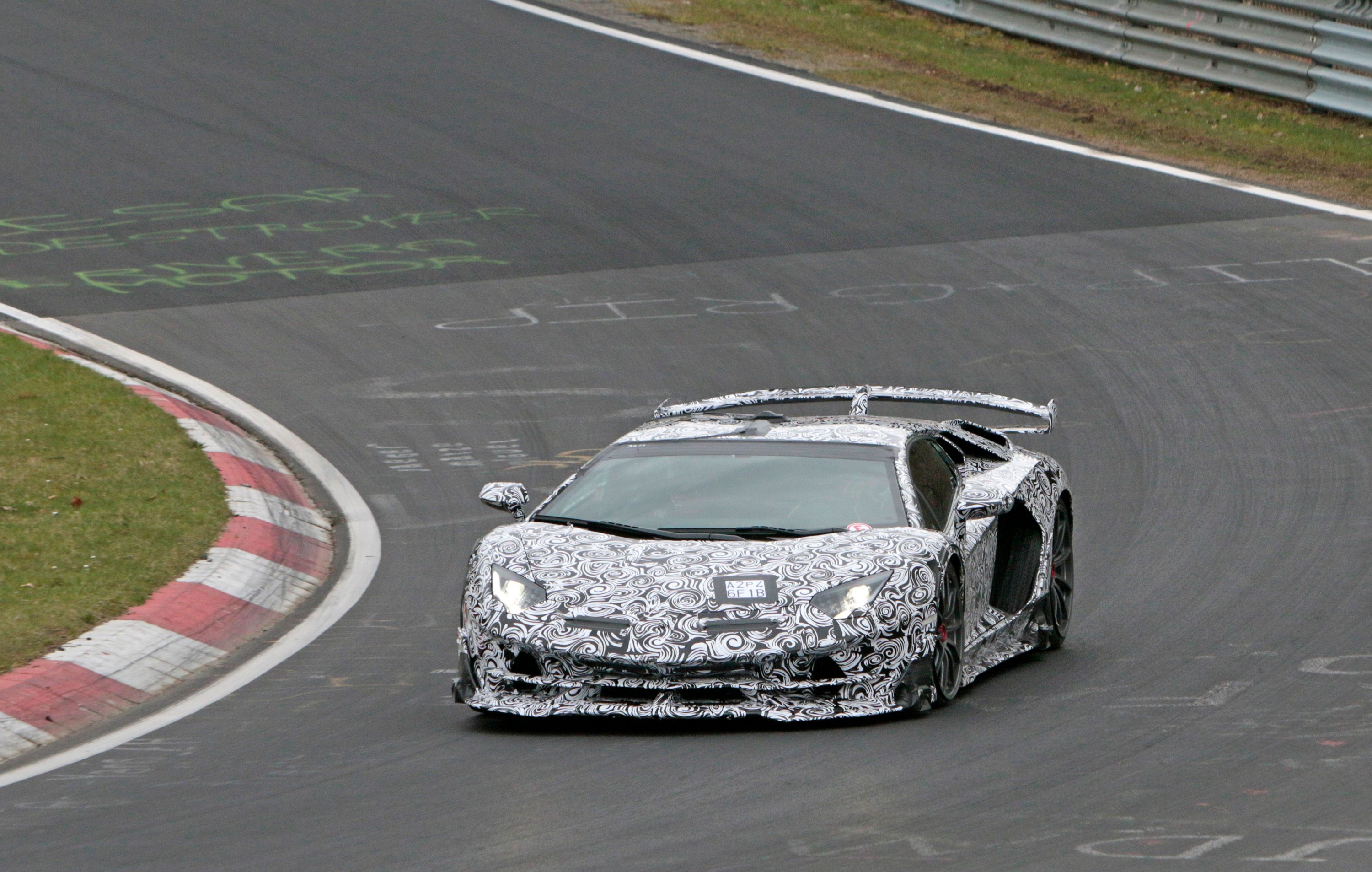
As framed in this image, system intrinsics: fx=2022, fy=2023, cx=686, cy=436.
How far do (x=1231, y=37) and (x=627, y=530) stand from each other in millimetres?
16510

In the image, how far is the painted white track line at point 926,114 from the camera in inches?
758

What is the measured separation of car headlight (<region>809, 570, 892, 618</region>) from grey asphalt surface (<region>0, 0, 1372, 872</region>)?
45cm

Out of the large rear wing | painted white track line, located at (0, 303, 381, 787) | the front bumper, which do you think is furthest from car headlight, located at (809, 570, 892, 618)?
painted white track line, located at (0, 303, 381, 787)

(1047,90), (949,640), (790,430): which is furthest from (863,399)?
(1047,90)

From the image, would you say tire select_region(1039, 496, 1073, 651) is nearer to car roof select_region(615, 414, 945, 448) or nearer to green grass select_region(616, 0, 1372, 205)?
car roof select_region(615, 414, 945, 448)

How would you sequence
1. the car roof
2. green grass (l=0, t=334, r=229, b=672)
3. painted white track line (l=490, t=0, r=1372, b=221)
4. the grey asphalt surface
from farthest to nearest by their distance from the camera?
painted white track line (l=490, t=0, r=1372, b=221) < green grass (l=0, t=334, r=229, b=672) < the car roof < the grey asphalt surface

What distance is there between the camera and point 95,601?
382 inches

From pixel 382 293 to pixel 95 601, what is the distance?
→ 7.35 metres

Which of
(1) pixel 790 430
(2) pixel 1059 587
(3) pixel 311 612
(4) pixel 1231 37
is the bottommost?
(3) pixel 311 612

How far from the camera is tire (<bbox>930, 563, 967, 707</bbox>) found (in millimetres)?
8016

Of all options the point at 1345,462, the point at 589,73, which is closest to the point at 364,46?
the point at 589,73

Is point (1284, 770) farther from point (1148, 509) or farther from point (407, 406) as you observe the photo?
point (407, 406)

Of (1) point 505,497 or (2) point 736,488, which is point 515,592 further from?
(2) point 736,488

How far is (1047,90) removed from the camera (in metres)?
23.2
